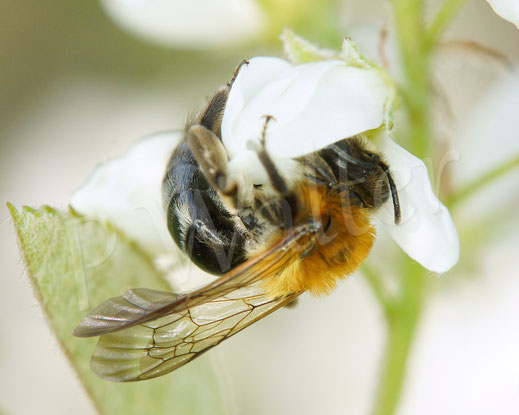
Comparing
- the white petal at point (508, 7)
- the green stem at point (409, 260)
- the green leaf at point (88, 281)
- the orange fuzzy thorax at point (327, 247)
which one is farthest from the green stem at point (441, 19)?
the green leaf at point (88, 281)

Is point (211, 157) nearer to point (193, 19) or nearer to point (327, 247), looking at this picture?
point (327, 247)

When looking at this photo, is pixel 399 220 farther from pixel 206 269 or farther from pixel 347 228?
pixel 206 269

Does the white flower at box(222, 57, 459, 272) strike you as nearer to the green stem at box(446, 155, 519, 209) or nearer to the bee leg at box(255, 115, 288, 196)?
the bee leg at box(255, 115, 288, 196)

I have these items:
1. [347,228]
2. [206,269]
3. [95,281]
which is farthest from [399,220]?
[95,281]

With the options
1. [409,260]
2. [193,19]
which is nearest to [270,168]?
[409,260]

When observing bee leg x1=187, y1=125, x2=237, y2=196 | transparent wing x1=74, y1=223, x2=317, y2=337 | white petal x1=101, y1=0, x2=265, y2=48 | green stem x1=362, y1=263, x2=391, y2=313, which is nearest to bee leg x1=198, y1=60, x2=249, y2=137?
bee leg x1=187, y1=125, x2=237, y2=196

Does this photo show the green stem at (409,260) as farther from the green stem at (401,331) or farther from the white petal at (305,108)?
the white petal at (305,108)

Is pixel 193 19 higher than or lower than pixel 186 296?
higher
